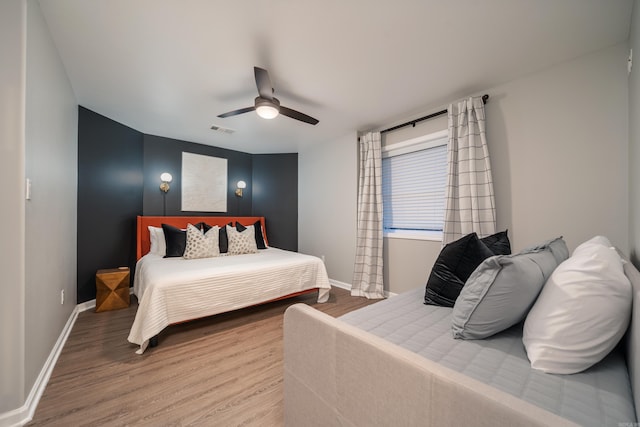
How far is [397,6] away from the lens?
1.52 meters

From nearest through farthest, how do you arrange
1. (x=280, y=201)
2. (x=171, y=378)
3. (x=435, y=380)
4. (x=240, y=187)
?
(x=435, y=380), (x=171, y=378), (x=240, y=187), (x=280, y=201)

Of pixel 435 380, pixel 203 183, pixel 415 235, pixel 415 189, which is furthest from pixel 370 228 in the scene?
pixel 203 183

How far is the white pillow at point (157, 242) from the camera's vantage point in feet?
10.8

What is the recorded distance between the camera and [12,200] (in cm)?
126

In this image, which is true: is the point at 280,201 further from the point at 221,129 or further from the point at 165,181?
the point at 165,181

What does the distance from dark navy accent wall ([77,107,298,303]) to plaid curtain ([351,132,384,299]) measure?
1.70m

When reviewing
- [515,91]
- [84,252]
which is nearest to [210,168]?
[84,252]

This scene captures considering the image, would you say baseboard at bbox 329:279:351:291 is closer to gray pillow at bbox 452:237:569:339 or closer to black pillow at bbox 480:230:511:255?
black pillow at bbox 480:230:511:255

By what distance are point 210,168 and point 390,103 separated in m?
3.18

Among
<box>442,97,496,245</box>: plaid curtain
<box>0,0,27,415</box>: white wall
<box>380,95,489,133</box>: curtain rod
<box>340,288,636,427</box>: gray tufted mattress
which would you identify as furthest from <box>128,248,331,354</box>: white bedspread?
<box>380,95,489,133</box>: curtain rod

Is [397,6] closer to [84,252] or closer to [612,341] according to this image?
[612,341]

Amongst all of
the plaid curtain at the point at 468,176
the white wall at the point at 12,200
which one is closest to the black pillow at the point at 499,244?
the plaid curtain at the point at 468,176

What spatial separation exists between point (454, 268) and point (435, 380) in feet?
3.16

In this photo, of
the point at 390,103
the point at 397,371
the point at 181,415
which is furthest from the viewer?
the point at 390,103
